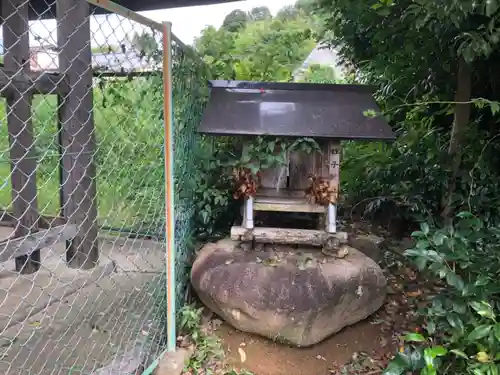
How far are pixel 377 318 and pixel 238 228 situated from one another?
1.17m

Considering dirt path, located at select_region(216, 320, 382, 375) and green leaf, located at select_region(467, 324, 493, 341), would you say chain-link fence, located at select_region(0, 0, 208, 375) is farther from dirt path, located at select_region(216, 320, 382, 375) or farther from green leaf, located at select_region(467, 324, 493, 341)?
green leaf, located at select_region(467, 324, 493, 341)

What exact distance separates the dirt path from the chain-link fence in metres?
0.48

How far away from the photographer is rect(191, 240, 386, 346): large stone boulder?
2.61m

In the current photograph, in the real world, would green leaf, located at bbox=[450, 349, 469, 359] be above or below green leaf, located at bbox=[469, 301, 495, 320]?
below

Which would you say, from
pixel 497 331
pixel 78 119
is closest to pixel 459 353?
pixel 497 331

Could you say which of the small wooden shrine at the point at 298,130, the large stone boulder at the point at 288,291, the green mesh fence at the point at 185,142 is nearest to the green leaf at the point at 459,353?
the large stone boulder at the point at 288,291

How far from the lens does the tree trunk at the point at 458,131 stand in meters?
3.25

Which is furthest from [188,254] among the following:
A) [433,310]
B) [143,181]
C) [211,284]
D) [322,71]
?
[322,71]

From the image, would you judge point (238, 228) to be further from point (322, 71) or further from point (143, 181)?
point (322, 71)

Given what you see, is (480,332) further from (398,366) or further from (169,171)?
(169,171)

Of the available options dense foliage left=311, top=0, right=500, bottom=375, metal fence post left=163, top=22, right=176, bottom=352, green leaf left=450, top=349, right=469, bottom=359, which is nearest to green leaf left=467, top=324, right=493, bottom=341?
dense foliage left=311, top=0, right=500, bottom=375

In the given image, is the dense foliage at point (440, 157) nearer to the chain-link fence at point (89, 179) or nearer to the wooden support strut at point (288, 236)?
the wooden support strut at point (288, 236)

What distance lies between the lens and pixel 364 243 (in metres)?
3.55

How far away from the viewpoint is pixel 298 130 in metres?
2.69
